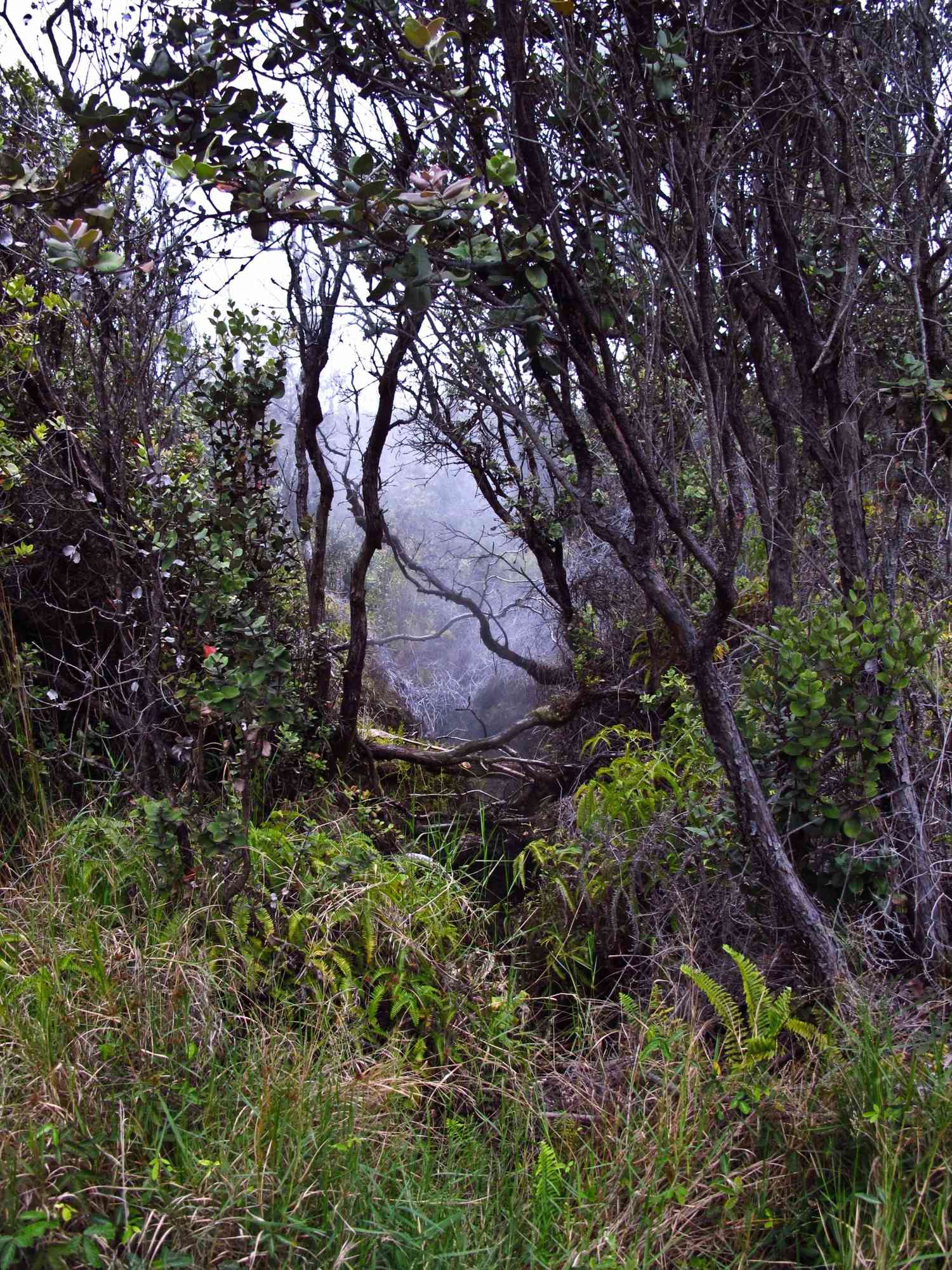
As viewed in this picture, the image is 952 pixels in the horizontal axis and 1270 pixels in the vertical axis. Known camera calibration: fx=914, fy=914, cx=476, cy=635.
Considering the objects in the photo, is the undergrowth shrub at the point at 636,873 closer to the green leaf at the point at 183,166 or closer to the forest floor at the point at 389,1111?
the forest floor at the point at 389,1111

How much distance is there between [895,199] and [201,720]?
2892 millimetres

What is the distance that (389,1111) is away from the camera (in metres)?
2.28

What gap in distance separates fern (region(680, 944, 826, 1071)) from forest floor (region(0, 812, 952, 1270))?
49 millimetres

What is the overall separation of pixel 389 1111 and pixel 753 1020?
36.9 inches

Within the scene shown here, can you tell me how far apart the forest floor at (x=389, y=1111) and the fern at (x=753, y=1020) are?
1.9 inches

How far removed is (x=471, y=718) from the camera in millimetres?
6453

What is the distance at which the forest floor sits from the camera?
1.83m

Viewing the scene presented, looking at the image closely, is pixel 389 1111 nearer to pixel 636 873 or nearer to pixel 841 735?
pixel 636 873

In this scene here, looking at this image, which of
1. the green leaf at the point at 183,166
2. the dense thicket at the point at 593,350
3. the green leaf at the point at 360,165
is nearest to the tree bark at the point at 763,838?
the dense thicket at the point at 593,350

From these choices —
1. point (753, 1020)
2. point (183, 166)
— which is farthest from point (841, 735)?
point (183, 166)

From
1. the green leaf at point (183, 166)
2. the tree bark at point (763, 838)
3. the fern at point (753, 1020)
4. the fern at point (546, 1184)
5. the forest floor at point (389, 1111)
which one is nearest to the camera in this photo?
the forest floor at point (389, 1111)

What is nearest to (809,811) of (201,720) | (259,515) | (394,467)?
(201,720)

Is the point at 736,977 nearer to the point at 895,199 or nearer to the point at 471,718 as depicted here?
the point at 895,199

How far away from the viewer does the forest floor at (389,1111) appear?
6.02ft
